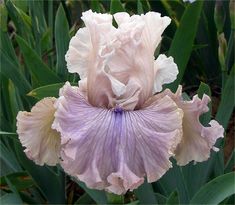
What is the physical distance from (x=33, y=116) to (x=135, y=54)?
0.26m

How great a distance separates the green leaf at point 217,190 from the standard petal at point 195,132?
147mm

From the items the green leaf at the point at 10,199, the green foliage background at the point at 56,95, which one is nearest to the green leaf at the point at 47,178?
the green foliage background at the point at 56,95

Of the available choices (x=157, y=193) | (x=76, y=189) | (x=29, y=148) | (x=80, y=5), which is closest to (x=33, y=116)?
(x=29, y=148)

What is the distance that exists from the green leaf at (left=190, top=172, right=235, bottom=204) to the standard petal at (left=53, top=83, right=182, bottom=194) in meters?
0.29

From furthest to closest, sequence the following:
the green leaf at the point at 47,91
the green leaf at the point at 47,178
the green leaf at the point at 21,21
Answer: the green leaf at the point at 21,21, the green leaf at the point at 47,178, the green leaf at the point at 47,91

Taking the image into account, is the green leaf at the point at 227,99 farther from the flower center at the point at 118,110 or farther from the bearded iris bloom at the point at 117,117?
the flower center at the point at 118,110

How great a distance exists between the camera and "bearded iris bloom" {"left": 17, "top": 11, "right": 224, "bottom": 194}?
3.17ft

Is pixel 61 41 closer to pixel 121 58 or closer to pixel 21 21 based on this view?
pixel 21 21

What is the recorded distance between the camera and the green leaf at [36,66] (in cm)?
149

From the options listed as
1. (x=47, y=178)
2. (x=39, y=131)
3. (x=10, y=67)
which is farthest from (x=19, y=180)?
(x=39, y=131)

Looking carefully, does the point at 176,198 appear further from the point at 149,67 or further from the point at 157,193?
the point at 149,67

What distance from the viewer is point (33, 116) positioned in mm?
1088

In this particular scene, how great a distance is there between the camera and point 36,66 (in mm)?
1504

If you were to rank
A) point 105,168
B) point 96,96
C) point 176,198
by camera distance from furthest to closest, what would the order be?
point 176,198
point 96,96
point 105,168
